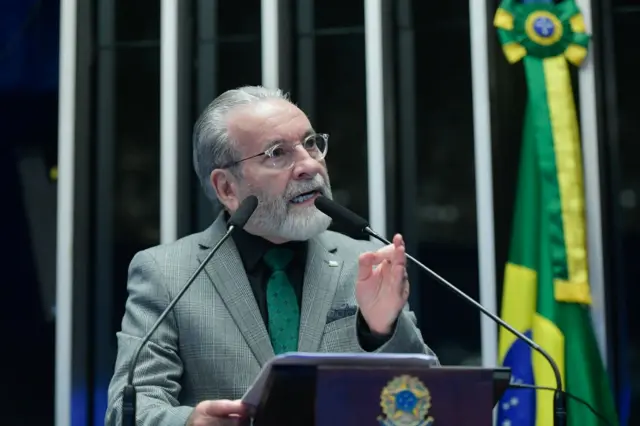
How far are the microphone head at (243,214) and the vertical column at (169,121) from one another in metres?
1.40

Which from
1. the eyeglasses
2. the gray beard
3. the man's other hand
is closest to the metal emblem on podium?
the man's other hand

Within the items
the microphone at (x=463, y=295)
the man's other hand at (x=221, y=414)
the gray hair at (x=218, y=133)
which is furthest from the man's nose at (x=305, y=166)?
the man's other hand at (x=221, y=414)

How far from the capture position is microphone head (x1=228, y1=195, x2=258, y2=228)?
189cm

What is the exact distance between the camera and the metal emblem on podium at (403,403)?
4.94ft

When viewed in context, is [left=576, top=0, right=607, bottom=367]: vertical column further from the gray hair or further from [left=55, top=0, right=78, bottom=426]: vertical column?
[left=55, top=0, right=78, bottom=426]: vertical column

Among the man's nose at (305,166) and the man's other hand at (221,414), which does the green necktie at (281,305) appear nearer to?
the man's nose at (305,166)

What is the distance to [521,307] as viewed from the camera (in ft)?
9.95

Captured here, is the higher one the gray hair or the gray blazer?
the gray hair

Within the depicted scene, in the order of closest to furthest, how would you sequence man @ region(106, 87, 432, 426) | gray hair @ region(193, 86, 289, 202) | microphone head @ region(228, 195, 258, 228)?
microphone head @ region(228, 195, 258, 228) < man @ region(106, 87, 432, 426) < gray hair @ region(193, 86, 289, 202)

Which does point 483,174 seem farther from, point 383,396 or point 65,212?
point 383,396

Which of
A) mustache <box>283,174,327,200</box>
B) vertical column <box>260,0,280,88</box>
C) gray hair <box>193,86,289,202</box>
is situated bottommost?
mustache <box>283,174,327,200</box>

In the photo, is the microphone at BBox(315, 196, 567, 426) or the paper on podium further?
the microphone at BBox(315, 196, 567, 426)

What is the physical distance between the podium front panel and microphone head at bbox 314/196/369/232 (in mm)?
443

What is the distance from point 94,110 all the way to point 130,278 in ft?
4.27
